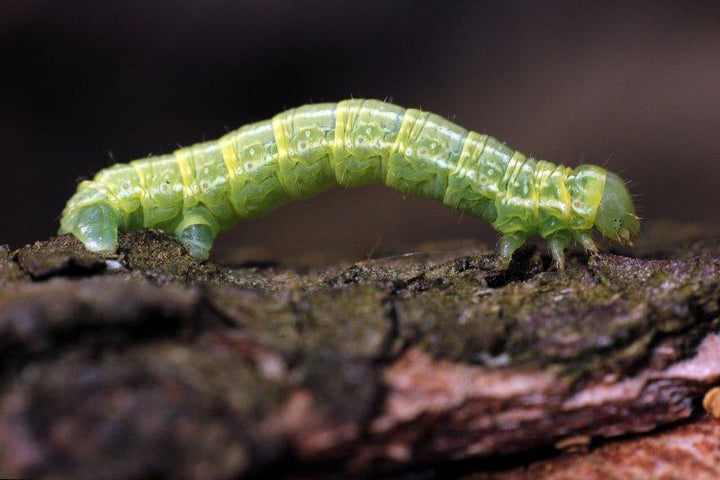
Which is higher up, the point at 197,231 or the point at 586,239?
the point at 197,231

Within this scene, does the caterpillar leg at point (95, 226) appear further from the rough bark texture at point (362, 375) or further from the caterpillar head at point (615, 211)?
the caterpillar head at point (615, 211)

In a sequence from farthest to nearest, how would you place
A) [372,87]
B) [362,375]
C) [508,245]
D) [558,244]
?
[372,87] → [558,244] → [508,245] → [362,375]

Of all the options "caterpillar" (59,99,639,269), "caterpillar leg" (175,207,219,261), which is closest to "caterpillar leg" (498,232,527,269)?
"caterpillar" (59,99,639,269)

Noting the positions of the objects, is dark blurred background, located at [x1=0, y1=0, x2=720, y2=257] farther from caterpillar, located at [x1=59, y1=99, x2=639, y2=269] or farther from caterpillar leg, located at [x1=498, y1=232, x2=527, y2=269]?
caterpillar leg, located at [x1=498, y1=232, x2=527, y2=269]

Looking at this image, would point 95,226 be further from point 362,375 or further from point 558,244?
point 558,244

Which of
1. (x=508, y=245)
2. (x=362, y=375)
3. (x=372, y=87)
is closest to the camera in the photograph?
(x=362, y=375)

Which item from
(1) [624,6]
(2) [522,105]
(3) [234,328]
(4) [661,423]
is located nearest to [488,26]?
(2) [522,105]

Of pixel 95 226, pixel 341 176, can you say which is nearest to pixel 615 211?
pixel 341 176

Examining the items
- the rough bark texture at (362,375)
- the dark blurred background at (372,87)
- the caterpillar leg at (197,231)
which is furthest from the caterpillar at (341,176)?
the dark blurred background at (372,87)
